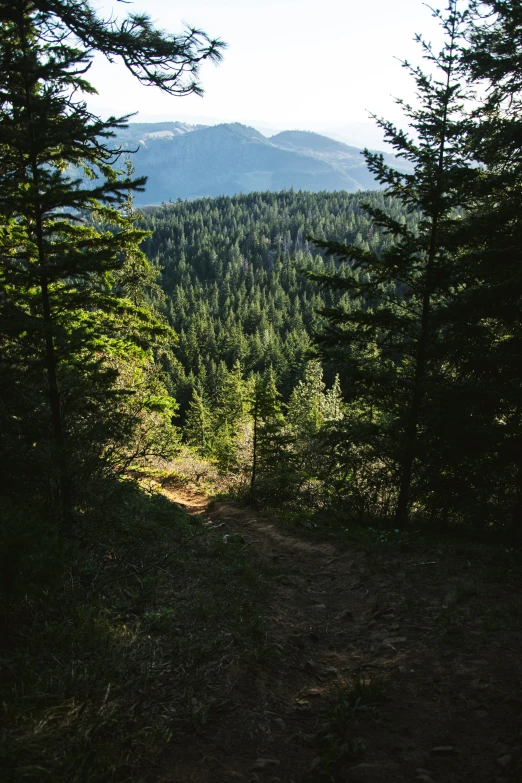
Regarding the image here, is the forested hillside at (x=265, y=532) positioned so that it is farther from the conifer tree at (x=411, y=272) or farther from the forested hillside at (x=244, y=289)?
the forested hillside at (x=244, y=289)

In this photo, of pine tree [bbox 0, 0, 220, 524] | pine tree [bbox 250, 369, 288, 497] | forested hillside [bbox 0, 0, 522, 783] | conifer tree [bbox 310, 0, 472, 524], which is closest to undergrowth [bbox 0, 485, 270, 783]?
forested hillside [bbox 0, 0, 522, 783]

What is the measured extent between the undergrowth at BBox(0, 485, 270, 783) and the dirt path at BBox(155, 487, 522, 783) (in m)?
0.28

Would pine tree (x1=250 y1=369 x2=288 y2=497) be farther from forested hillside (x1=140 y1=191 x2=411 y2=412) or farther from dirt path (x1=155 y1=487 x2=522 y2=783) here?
forested hillside (x1=140 y1=191 x2=411 y2=412)

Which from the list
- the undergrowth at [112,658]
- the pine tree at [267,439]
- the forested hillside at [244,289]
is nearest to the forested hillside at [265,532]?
the undergrowth at [112,658]

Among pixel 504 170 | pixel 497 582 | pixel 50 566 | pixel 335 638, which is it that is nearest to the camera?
pixel 50 566

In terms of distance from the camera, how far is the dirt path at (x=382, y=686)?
3.30 metres

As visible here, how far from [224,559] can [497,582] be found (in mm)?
4422

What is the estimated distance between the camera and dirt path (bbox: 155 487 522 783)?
10.8 feet

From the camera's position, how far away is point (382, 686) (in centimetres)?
427

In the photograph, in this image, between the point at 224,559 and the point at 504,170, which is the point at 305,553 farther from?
the point at 504,170

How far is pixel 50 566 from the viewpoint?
13.2 ft

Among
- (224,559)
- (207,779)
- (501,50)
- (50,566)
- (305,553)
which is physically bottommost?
(305,553)

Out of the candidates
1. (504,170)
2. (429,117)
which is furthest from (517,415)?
(429,117)

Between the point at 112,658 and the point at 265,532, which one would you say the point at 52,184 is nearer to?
the point at 112,658
